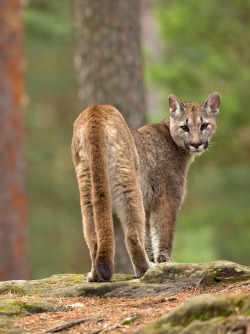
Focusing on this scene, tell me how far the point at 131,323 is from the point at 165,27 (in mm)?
15377

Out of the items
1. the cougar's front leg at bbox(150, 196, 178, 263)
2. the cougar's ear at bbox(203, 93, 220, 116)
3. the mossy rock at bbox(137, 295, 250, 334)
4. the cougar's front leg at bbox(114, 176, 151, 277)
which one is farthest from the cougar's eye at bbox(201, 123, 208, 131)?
the mossy rock at bbox(137, 295, 250, 334)

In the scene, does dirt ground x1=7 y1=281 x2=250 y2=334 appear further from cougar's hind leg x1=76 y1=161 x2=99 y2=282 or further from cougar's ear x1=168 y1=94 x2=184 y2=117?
cougar's ear x1=168 y1=94 x2=184 y2=117

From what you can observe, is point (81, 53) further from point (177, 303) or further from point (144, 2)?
point (144, 2)

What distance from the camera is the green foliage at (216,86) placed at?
2159 centimetres

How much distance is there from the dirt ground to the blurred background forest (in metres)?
13.0

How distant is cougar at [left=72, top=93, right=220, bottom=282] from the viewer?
835cm

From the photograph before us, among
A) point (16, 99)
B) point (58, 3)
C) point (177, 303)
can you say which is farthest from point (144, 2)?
point (177, 303)

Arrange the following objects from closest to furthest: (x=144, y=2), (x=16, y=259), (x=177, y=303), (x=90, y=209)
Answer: (x=177, y=303) → (x=90, y=209) → (x=16, y=259) → (x=144, y=2)

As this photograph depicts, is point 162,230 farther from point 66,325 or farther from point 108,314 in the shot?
point 66,325

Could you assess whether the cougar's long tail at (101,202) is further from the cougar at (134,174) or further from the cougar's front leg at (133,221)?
the cougar's front leg at (133,221)

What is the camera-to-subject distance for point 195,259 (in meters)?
22.9

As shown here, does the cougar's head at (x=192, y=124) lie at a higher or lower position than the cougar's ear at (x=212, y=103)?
lower

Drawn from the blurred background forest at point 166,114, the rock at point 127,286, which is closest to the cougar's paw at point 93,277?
the rock at point 127,286

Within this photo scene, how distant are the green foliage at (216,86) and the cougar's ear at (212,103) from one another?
931 centimetres
